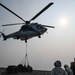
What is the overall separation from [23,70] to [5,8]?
1590 centimetres

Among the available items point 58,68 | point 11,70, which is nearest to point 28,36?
point 11,70

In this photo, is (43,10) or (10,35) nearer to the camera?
(43,10)

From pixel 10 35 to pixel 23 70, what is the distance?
953cm

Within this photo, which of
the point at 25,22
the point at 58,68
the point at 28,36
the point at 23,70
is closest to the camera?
the point at 58,68

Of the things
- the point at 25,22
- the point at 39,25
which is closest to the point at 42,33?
the point at 39,25

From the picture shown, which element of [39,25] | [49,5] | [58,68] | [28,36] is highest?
[49,5]

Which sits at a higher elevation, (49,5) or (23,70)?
(49,5)

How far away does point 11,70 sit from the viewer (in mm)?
37938

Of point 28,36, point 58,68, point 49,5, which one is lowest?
point 58,68

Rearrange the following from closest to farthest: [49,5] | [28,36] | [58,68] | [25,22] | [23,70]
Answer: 1. [58,68]
2. [49,5]
3. [28,36]
4. [25,22]
5. [23,70]

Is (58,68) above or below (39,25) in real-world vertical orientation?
below

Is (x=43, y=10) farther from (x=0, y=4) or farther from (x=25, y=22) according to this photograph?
(x=0, y=4)

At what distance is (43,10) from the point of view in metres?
32.4

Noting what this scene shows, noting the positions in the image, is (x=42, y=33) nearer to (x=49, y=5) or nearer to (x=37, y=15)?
(x=37, y=15)
